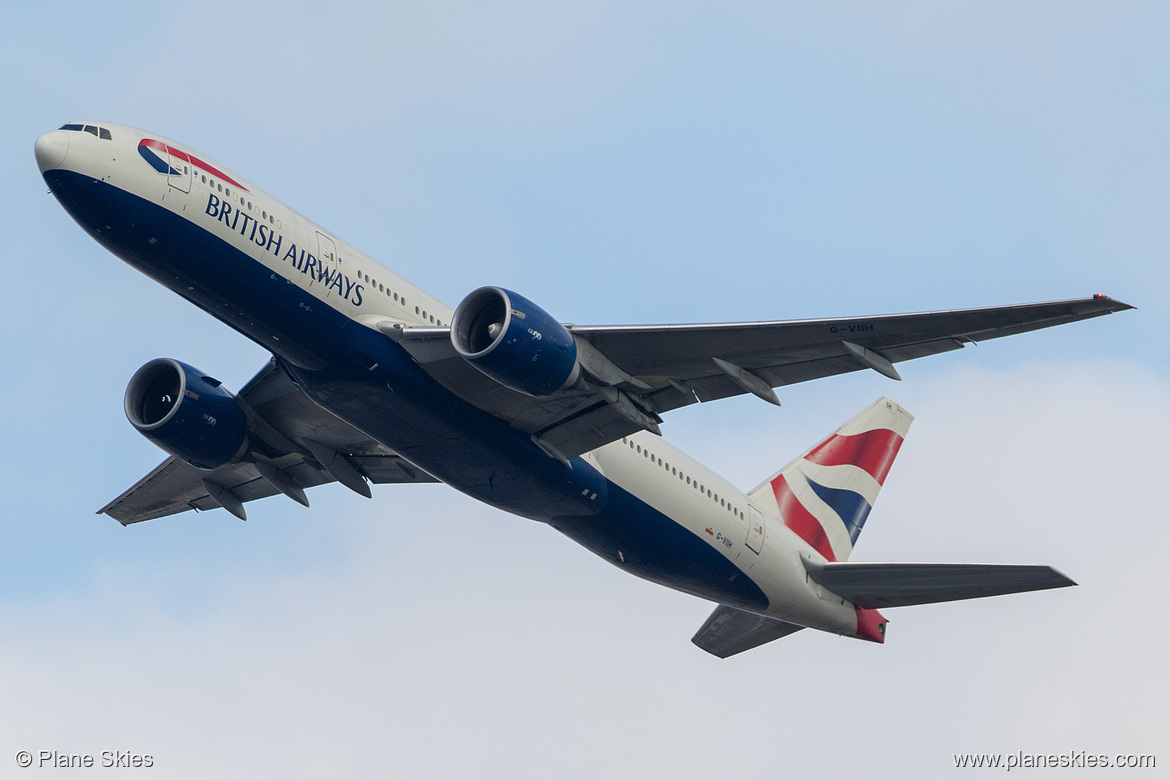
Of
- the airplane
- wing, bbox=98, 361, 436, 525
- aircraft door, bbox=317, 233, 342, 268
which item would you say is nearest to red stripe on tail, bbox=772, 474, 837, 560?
the airplane

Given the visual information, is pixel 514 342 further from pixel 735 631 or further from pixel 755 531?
pixel 735 631

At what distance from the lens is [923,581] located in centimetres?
3045

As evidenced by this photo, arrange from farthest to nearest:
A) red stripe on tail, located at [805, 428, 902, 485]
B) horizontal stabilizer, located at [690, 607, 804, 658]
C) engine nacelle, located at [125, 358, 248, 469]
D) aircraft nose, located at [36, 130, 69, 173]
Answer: red stripe on tail, located at [805, 428, 902, 485]
horizontal stabilizer, located at [690, 607, 804, 658]
engine nacelle, located at [125, 358, 248, 469]
aircraft nose, located at [36, 130, 69, 173]

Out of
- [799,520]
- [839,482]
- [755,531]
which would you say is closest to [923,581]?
[755,531]

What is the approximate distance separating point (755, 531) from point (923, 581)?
381 centimetres

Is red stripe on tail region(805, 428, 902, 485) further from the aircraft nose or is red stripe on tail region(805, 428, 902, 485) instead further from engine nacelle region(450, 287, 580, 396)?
the aircraft nose

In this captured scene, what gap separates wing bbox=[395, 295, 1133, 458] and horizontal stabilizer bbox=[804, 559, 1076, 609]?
19.0 ft

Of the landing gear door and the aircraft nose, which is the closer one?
the aircraft nose

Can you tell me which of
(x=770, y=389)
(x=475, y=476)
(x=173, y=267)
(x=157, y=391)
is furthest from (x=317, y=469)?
(x=770, y=389)

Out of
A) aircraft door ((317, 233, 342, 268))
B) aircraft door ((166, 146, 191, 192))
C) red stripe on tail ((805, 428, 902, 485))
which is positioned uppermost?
aircraft door ((166, 146, 191, 192))

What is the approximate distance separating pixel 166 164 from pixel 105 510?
1308cm

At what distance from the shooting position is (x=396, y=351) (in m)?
25.9

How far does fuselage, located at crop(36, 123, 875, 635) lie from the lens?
24297 mm

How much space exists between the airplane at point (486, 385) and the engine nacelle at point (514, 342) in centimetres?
4
